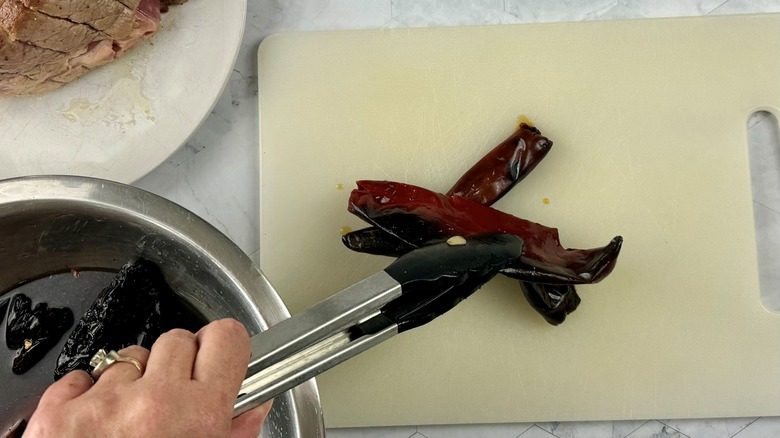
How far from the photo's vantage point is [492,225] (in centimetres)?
146

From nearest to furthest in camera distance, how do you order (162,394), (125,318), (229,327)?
(162,394), (229,327), (125,318)

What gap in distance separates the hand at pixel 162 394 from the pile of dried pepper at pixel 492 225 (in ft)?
2.30

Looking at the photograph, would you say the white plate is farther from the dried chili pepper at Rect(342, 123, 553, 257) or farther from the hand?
the hand

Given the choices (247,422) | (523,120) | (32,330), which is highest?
(523,120)

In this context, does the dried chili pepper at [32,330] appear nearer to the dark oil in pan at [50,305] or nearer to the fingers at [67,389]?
the dark oil in pan at [50,305]

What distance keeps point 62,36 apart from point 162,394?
110 cm

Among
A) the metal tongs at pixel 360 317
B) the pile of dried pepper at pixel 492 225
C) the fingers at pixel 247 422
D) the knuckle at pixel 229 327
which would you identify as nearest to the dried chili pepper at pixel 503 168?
the pile of dried pepper at pixel 492 225

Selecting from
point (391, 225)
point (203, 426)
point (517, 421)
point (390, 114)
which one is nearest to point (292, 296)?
point (391, 225)

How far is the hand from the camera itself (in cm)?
63

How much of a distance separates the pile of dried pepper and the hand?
2.30 ft

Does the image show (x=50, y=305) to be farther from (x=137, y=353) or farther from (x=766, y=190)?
(x=766, y=190)

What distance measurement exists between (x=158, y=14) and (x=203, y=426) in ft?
4.00

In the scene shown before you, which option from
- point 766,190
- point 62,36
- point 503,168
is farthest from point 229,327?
point 766,190

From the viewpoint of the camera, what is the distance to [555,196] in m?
1.61
